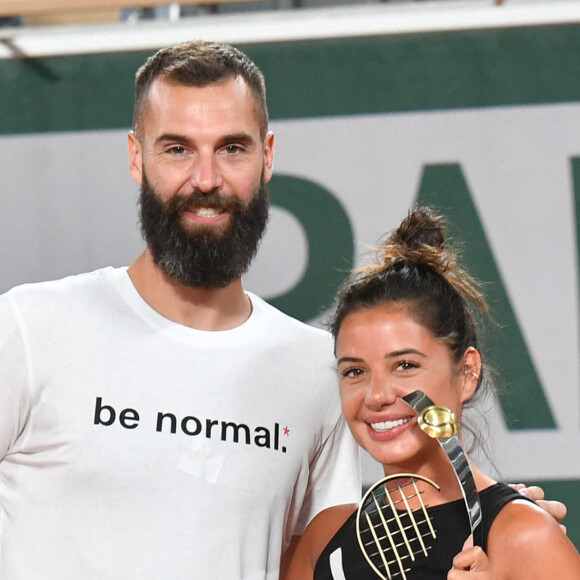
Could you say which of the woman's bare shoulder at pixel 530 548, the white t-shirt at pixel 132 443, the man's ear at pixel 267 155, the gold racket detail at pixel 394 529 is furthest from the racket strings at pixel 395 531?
the man's ear at pixel 267 155

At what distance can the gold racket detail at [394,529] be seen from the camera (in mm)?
1858

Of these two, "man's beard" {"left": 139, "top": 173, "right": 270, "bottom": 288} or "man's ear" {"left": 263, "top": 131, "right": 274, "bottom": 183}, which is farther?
"man's ear" {"left": 263, "top": 131, "right": 274, "bottom": 183}

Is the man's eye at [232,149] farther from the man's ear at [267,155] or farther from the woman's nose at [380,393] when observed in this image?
the woman's nose at [380,393]

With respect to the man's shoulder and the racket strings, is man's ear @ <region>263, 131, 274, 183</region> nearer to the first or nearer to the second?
the man's shoulder

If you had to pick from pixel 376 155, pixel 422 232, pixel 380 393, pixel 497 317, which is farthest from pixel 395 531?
pixel 376 155

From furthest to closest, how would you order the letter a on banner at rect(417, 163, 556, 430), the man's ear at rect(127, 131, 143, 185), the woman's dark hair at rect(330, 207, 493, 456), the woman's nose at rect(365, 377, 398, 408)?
the letter a on banner at rect(417, 163, 556, 430), the man's ear at rect(127, 131, 143, 185), the woman's dark hair at rect(330, 207, 493, 456), the woman's nose at rect(365, 377, 398, 408)

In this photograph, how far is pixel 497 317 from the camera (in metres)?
3.33

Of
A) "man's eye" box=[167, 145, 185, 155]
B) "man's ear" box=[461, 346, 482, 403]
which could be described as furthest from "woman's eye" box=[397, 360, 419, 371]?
"man's eye" box=[167, 145, 185, 155]

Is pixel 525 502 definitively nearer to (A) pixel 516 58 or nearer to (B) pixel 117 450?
(B) pixel 117 450

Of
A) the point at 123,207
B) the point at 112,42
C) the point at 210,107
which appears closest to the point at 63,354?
the point at 210,107

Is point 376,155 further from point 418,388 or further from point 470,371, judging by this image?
point 418,388

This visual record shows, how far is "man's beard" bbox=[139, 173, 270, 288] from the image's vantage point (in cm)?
212

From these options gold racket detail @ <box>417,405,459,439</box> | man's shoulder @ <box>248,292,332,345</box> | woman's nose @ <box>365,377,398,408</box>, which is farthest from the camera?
man's shoulder @ <box>248,292,332,345</box>

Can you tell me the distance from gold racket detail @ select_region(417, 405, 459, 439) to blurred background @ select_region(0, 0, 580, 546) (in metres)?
1.59
